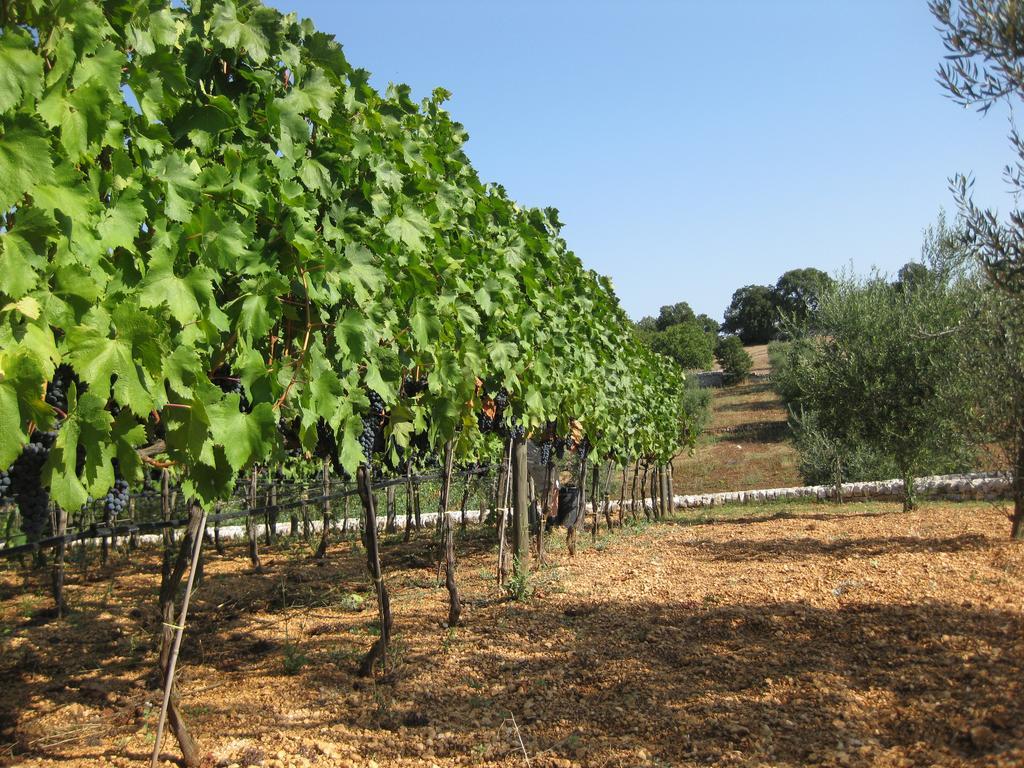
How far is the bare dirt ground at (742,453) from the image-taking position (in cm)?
2302

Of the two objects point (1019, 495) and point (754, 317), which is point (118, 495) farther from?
point (754, 317)

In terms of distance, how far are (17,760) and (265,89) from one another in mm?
3106

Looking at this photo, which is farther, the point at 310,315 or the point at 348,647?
the point at 348,647

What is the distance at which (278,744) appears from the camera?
11.7ft

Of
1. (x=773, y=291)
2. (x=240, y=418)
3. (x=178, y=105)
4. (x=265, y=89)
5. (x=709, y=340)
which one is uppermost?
(x=773, y=291)

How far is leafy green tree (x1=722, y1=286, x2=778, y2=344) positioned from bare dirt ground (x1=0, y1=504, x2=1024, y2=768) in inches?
2190

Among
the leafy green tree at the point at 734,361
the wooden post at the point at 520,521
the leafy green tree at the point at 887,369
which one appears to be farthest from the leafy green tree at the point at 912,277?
the leafy green tree at the point at 734,361

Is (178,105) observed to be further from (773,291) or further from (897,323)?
(773,291)

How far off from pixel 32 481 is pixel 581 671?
9.62 ft

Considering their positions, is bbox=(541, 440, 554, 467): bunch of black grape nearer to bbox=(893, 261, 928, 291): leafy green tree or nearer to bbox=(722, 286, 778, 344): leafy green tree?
bbox=(893, 261, 928, 291): leafy green tree

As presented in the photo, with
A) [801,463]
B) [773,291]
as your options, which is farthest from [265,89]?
[773,291]

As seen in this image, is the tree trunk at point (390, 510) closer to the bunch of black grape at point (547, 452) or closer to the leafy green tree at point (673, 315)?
the bunch of black grape at point (547, 452)

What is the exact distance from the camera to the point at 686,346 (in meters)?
44.3

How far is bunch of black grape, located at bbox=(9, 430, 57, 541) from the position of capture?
2.98 m
